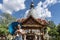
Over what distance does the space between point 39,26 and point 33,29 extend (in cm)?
78

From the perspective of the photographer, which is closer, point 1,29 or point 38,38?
point 38,38

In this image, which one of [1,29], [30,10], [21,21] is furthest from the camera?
[1,29]

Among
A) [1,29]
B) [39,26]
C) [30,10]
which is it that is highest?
[30,10]

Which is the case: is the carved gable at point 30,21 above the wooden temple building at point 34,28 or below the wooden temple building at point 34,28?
above

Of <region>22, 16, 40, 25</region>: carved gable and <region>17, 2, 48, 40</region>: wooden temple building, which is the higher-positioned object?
<region>22, 16, 40, 25</region>: carved gable

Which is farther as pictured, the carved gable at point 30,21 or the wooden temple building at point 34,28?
the carved gable at point 30,21

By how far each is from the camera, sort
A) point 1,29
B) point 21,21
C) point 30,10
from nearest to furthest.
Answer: point 21,21
point 30,10
point 1,29

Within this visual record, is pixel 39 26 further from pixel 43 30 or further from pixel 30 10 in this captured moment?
pixel 30 10

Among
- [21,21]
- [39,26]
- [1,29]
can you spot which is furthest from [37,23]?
[1,29]

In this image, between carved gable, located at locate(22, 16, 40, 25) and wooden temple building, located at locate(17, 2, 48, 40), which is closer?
wooden temple building, located at locate(17, 2, 48, 40)

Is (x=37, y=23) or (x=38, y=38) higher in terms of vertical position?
(x=37, y=23)

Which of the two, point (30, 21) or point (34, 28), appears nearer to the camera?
point (34, 28)

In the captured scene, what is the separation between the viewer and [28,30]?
24.0m

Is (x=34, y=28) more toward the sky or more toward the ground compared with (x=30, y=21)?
more toward the ground
